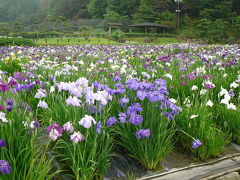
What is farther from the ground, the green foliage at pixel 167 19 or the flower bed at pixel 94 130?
the green foliage at pixel 167 19

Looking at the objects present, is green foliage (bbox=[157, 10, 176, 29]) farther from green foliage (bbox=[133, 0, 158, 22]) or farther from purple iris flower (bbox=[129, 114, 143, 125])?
purple iris flower (bbox=[129, 114, 143, 125])

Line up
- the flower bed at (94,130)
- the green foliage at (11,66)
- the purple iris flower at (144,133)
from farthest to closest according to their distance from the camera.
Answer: the green foliage at (11,66), the purple iris flower at (144,133), the flower bed at (94,130)

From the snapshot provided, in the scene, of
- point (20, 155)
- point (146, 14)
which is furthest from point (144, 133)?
point (146, 14)

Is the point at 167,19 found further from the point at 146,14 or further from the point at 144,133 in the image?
the point at 144,133

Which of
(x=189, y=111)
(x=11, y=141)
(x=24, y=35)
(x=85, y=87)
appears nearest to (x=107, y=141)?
(x=85, y=87)

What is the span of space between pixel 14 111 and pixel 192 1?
225ft

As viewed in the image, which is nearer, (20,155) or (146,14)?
(20,155)

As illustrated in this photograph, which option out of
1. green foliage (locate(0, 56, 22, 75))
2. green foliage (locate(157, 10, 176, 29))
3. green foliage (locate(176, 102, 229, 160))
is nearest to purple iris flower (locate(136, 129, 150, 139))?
green foliage (locate(176, 102, 229, 160))

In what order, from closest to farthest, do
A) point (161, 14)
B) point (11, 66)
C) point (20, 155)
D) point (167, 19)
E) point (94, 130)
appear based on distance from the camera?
1. point (20, 155)
2. point (94, 130)
3. point (11, 66)
4. point (167, 19)
5. point (161, 14)

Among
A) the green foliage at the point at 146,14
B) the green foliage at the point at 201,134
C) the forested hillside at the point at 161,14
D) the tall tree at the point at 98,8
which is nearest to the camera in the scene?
the green foliage at the point at 201,134

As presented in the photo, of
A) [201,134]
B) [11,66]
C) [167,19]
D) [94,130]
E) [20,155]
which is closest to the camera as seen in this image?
[20,155]

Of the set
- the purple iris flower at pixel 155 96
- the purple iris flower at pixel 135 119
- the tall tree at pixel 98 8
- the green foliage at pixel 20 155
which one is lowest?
the green foliage at pixel 20 155

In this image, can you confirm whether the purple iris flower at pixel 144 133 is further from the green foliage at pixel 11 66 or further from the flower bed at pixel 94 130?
A: the green foliage at pixel 11 66

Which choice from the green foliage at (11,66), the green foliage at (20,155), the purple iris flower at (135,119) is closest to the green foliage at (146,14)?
the green foliage at (11,66)
